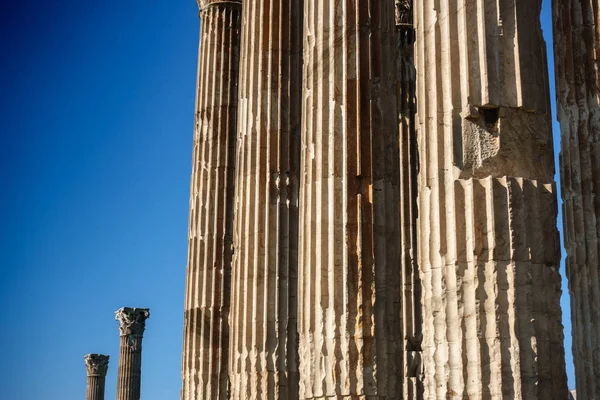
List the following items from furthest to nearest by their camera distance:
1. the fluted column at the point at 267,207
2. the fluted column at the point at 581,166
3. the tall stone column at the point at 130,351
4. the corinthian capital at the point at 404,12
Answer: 1. the tall stone column at the point at 130,351
2. the corinthian capital at the point at 404,12
3. the fluted column at the point at 267,207
4. the fluted column at the point at 581,166

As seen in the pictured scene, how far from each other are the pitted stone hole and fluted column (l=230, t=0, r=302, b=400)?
8.36 metres

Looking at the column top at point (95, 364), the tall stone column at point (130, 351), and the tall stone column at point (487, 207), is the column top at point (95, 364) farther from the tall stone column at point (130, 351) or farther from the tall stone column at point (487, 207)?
the tall stone column at point (487, 207)

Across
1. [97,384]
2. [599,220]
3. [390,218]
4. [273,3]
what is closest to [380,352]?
[390,218]

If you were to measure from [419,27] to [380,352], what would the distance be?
5239 mm

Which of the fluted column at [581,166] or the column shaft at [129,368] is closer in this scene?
the fluted column at [581,166]

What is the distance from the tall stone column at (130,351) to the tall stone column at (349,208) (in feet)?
114

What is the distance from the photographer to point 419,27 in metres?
12.7

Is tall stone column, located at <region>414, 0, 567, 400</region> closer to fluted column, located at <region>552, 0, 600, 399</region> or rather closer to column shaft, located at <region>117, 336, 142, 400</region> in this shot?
fluted column, located at <region>552, 0, 600, 399</region>

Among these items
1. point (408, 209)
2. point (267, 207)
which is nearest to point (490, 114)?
point (267, 207)

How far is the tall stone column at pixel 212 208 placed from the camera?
23.4 m

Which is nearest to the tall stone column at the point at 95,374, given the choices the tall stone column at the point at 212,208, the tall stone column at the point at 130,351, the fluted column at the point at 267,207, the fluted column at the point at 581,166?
the tall stone column at the point at 130,351

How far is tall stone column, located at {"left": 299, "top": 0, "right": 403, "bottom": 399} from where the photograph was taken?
1546 centimetres

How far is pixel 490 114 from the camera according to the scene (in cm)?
1183

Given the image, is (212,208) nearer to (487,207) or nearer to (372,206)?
(372,206)
